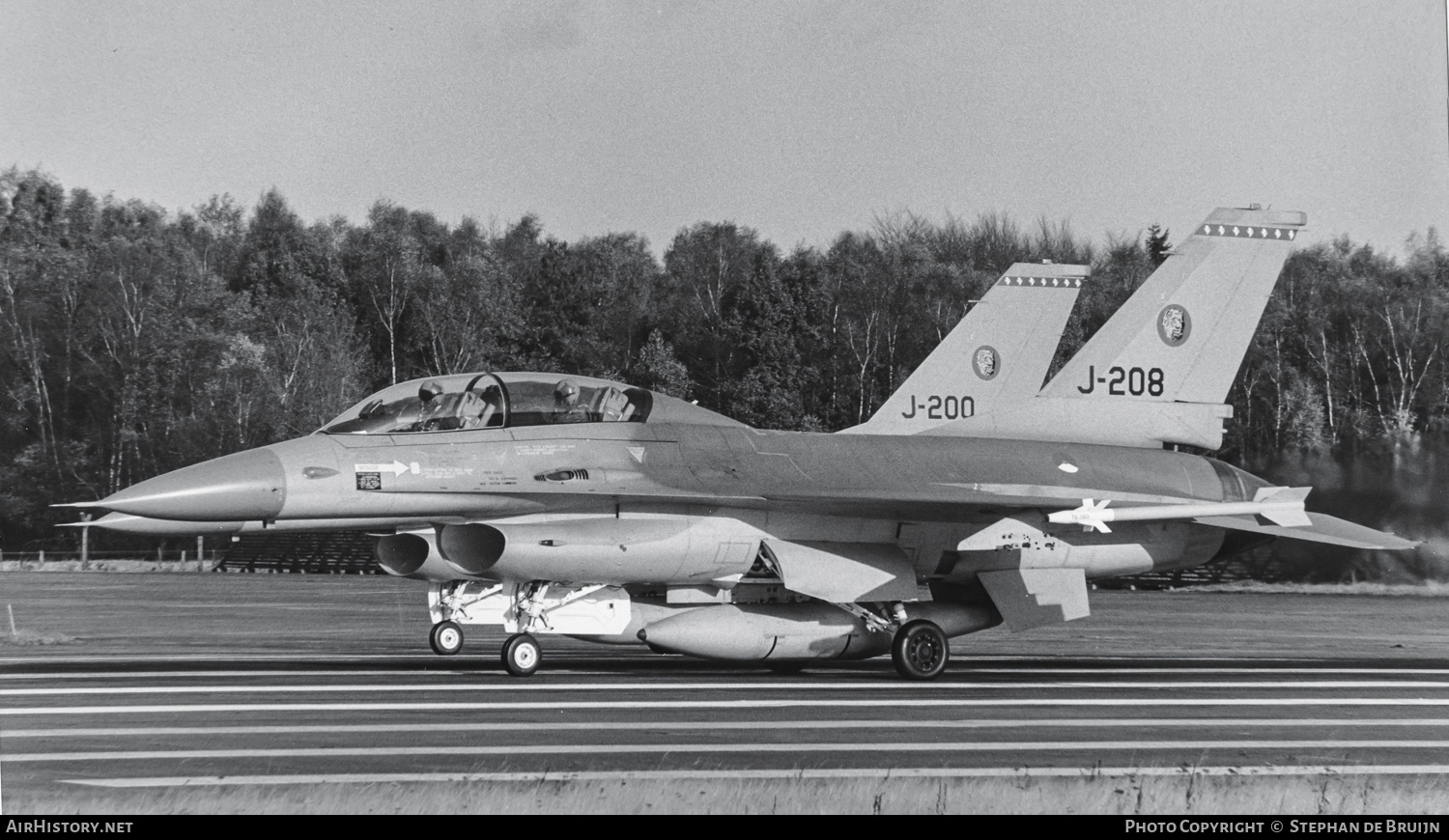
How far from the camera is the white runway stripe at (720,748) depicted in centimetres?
900

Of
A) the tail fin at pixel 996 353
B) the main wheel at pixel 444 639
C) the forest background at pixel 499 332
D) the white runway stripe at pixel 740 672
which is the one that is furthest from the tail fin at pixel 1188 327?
the forest background at pixel 499 332

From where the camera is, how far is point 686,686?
13109 millimetres

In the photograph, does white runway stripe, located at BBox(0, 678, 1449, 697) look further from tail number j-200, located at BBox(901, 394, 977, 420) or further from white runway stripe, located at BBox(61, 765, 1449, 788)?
tail number j-200, located at BBox(901, 394, 977, 420)

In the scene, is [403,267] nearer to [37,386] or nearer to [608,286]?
[608,286]

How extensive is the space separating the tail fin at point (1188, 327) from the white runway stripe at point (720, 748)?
19.3 feet

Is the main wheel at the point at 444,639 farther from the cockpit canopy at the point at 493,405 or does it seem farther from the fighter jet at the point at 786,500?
the cockpit canopy at the point at 493,405

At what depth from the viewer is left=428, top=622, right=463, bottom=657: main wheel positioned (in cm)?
1489

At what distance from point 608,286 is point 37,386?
591 inches

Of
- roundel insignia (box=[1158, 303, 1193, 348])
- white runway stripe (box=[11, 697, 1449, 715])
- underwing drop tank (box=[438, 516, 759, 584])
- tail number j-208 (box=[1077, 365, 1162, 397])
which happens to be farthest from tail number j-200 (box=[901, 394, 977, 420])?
white runway stripe (box=[11, 697, 1449, 715])

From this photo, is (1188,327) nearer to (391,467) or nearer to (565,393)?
(565,393)

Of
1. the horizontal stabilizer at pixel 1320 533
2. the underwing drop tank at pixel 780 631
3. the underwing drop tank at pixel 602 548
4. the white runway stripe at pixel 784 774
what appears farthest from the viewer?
the horizontal stabilizer at pixel 1320 533

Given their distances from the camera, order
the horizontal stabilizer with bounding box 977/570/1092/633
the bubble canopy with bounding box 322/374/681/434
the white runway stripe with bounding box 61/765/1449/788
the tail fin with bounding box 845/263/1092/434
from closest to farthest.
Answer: the white runway stripe with bounding box 61/765/1449/788 → the bubble canopy with bounding box 322/374/681/434 → the horizontal stabilizer with bounding box 977/570/1092/633 → the tail fin with bounding box 845/263/1092/434

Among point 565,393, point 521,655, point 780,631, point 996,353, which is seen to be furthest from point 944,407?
point 521,655

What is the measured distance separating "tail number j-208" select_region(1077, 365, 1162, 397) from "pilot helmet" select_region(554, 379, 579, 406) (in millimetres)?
5942
